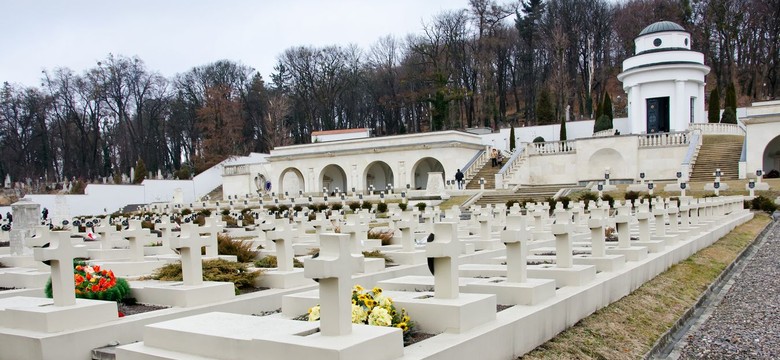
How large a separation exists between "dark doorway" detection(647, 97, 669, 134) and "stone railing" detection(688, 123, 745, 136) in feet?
12.3

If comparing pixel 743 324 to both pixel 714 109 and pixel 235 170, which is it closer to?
pixel 714 109

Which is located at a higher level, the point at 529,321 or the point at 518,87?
the point at 518,87

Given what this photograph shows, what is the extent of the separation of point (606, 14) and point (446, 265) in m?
70.9

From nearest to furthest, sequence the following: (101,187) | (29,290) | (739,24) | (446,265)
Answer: (446,265)
(29,290)
(101,187)
(739,24)

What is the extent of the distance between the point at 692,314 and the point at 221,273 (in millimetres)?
6551

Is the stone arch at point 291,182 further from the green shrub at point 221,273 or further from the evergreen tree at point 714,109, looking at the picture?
the green shrub at point 221,273

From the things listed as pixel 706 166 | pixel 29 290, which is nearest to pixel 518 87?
pixel 706 166

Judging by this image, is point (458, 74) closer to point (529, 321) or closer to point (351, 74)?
point (351, 74)

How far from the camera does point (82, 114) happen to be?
66375mm

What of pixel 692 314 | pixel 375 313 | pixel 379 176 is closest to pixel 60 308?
pixel 375 313

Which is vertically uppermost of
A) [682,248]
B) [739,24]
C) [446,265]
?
[739,24]

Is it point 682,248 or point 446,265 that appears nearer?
point 446,265

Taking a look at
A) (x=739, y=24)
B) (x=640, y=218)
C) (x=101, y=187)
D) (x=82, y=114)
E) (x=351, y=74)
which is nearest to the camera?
(x=640, y=218)

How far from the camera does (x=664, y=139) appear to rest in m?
40.5
